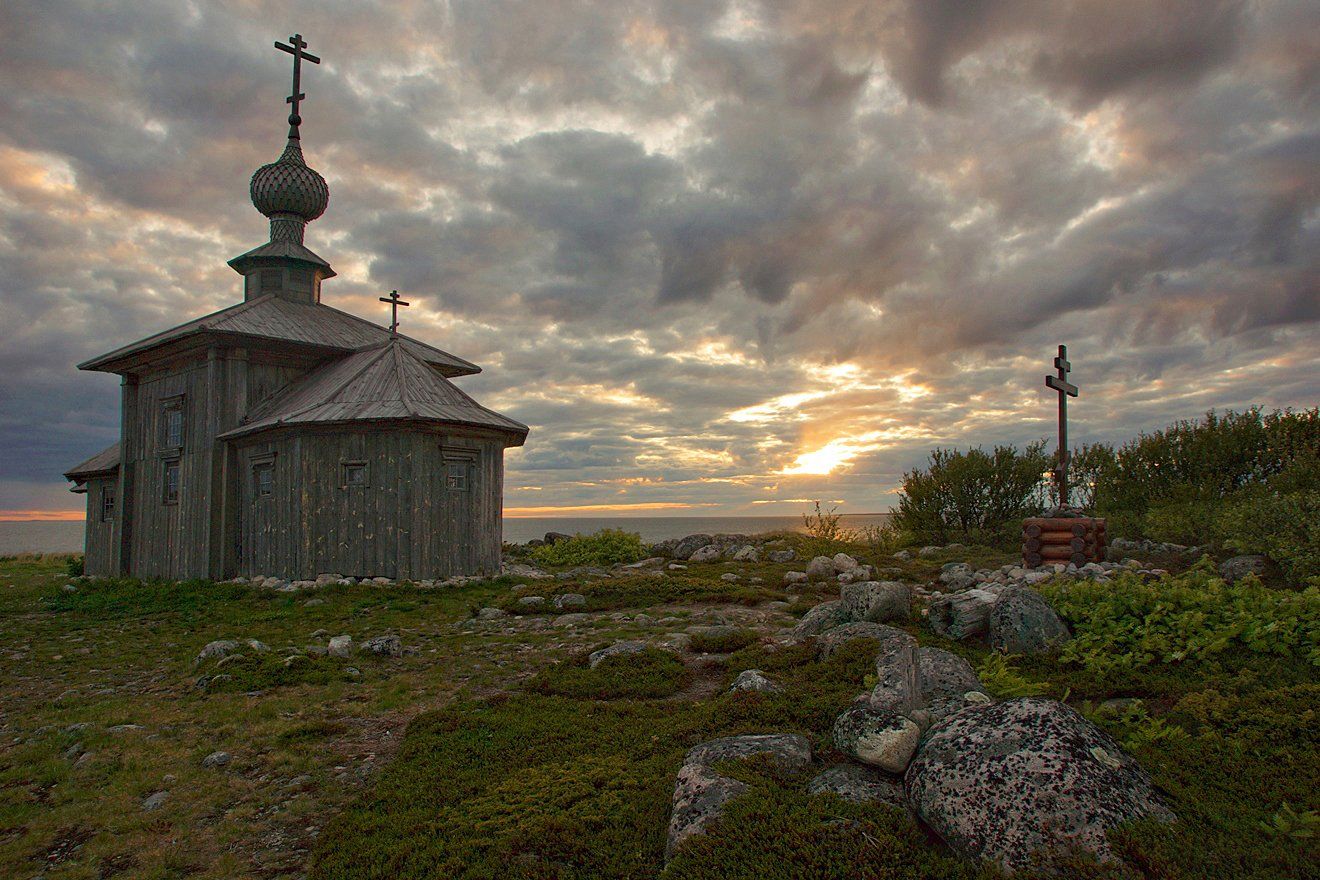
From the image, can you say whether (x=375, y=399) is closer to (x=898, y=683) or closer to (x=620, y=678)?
(x=620, y=678)

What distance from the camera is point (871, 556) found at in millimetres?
20734

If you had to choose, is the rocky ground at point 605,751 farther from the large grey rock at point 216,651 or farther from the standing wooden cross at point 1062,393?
the standing wooden cross at point 1062,393

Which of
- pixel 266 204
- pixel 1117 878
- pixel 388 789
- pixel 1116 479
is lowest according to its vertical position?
pixel 388 789

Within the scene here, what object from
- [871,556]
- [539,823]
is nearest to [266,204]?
[871,556]

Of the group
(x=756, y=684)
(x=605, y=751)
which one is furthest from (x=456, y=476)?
(x=605, y=751)

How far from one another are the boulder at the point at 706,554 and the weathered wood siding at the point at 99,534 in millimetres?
17460

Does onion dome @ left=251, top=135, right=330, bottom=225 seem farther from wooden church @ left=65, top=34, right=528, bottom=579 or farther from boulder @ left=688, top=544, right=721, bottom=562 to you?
boulder @ left=688, top=544, right=721, bottom=562

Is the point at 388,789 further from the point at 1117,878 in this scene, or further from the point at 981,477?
the point at 981,477

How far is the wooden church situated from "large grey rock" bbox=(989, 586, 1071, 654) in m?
12.9

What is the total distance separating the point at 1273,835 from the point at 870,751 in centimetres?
218

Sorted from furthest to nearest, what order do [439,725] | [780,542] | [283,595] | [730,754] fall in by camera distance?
[780,542] → [283,595] → [439,725] → [730,754]

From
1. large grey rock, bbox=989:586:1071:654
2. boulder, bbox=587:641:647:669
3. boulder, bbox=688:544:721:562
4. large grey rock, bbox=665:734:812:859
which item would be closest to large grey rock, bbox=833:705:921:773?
large grey rock, bbox=665:734:812:859

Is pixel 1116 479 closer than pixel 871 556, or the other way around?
pixel 871 556

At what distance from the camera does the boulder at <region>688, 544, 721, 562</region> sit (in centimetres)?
2308
